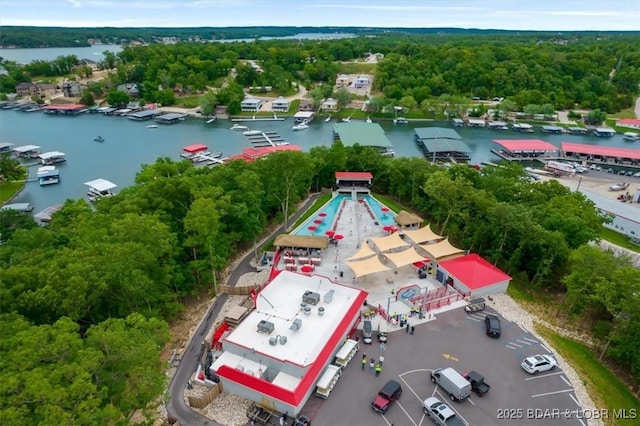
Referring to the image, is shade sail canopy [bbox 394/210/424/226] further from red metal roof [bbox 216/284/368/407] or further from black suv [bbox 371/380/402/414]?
black suv [bbox 371/380/402/414]

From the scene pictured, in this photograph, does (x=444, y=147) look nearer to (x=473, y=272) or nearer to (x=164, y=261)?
(x=473, y=272)

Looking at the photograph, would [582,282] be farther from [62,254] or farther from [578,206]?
[62,254]

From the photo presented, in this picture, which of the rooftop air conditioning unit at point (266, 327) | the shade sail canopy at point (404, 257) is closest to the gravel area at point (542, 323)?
the shade sail canopy at point (404, 257)

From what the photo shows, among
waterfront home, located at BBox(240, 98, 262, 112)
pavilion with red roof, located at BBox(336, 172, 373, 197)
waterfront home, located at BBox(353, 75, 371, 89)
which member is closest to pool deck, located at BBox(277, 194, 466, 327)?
pavilion with red roof, located at BBox(336, 172, 373, 197)

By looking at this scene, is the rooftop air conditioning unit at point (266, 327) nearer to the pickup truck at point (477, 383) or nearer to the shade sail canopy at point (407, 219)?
the pickup truck at point (477, 383)

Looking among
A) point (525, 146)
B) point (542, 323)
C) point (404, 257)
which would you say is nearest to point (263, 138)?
point (525, 146)

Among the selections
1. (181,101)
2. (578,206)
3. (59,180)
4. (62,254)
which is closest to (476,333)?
(578,206)
